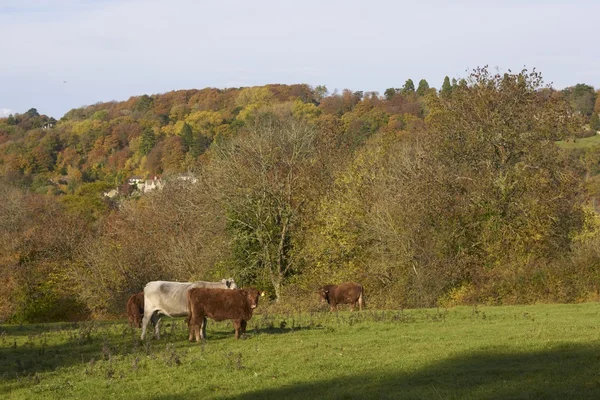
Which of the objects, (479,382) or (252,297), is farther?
(252,297)

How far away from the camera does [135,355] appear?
20.6m

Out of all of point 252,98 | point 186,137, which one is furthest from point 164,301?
point 252,98

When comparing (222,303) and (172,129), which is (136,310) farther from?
(172,129)

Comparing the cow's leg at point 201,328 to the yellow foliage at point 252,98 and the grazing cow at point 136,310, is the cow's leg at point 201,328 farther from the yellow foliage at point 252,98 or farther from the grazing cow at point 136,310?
the yellow foliage at point 252,98

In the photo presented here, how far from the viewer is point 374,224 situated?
4609cm

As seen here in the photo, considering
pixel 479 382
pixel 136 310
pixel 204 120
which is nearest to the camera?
pixel 479 382

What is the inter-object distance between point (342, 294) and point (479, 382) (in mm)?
21545

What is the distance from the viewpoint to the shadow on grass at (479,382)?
13930 millimetres

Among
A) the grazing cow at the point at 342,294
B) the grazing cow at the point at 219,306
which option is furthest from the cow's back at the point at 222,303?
the grazing cow at the point at 342,294

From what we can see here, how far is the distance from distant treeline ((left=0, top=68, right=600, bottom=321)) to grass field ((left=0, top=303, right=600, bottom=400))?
15.2 metres

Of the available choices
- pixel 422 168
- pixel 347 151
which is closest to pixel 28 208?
pixel 347 151

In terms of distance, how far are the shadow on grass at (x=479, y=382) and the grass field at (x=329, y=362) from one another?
0.07 feet

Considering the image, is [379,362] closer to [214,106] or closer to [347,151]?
[347,151]

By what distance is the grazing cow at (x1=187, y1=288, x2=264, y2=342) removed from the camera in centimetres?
2292
